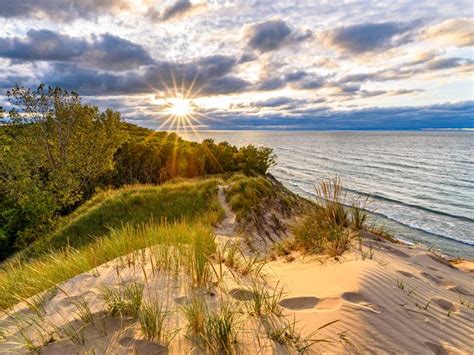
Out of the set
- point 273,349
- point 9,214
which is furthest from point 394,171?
point 273,349

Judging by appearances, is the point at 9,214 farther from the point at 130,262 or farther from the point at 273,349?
the point at 273,349

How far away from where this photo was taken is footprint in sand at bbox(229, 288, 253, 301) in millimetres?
4131

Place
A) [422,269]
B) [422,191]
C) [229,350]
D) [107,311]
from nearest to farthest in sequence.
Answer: [229,350] → [107,311] → [422,269] → [422,191]

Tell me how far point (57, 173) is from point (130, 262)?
69.3 ft

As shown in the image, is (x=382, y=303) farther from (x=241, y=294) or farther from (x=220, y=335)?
(x=220, y=335)

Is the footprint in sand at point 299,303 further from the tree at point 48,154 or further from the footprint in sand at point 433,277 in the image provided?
the tree at point 48,154

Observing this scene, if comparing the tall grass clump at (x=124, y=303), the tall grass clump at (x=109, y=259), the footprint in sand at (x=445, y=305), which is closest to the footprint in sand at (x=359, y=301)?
the footprint in sand at (x=445, y=305)

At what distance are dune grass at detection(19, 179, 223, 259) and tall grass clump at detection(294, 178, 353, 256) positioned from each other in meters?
7.12

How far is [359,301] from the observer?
4.04 m

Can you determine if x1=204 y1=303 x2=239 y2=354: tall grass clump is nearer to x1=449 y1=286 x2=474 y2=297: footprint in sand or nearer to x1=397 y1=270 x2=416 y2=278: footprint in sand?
x1=397 y1=270 x2=416 y2=278: footprint in sand

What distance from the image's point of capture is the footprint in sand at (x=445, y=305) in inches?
171

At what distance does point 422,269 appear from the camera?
6031 millimetres

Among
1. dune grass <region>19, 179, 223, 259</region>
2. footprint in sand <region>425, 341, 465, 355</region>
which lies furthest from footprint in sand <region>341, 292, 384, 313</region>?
dune grass <region>19, 179, 223, 259</region>

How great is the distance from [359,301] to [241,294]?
1485mm
